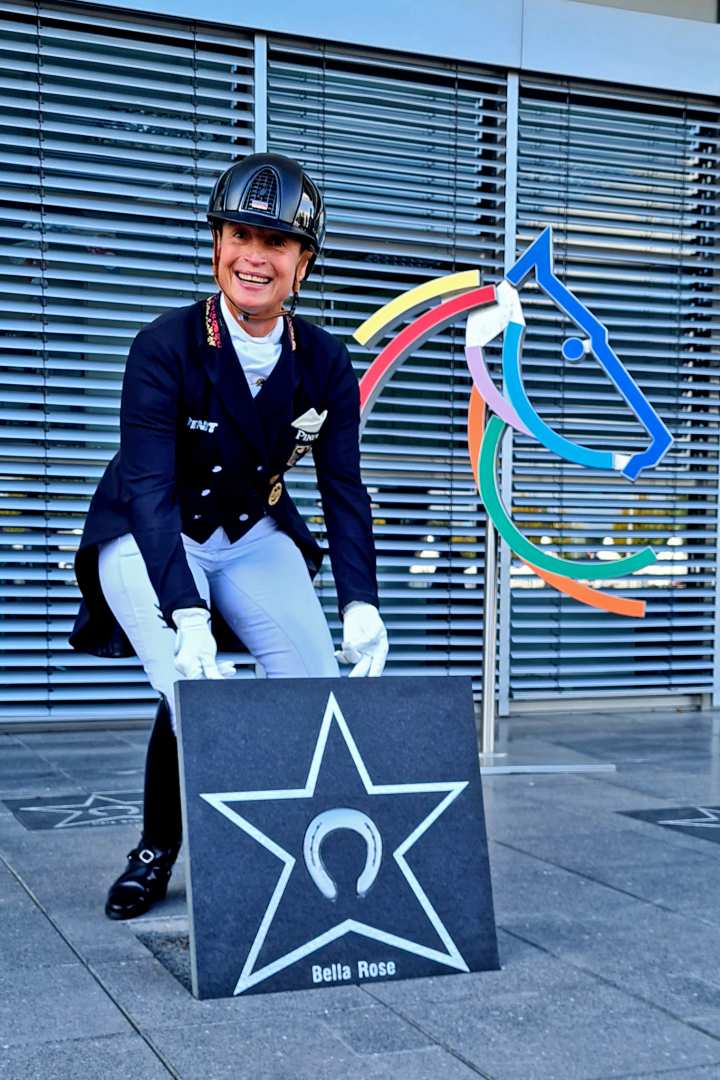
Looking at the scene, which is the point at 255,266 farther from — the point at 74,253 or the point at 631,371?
the point at 631,371

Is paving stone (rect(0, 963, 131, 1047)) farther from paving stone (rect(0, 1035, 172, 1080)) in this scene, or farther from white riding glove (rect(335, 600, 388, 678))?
white riding glove (rect(335, 600, 388, 678))

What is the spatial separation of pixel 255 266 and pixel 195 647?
1.06 metres

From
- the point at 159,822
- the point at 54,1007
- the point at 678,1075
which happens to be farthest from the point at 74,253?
the point at 678,1075

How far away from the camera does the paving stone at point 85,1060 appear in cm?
292

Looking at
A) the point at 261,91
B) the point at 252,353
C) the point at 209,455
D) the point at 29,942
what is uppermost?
the point at 261,91

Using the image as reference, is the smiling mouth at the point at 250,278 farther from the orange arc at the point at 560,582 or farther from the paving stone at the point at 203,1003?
the orange arc at the point at 560,582

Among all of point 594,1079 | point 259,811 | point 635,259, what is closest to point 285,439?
point 259,811

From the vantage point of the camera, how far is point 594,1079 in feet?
9.76

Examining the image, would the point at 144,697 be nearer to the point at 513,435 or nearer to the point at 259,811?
the point at 513,435

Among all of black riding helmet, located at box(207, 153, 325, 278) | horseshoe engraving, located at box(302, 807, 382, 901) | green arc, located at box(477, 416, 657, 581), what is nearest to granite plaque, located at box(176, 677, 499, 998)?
horseshoe engraving, located at box(302, 807, 382, 901)

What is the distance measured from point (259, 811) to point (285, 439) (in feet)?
3.61

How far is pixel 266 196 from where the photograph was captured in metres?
3.83

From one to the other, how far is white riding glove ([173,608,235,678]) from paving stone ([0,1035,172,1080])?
96 centimetres

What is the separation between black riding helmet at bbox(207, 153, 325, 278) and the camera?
12.6 ft
